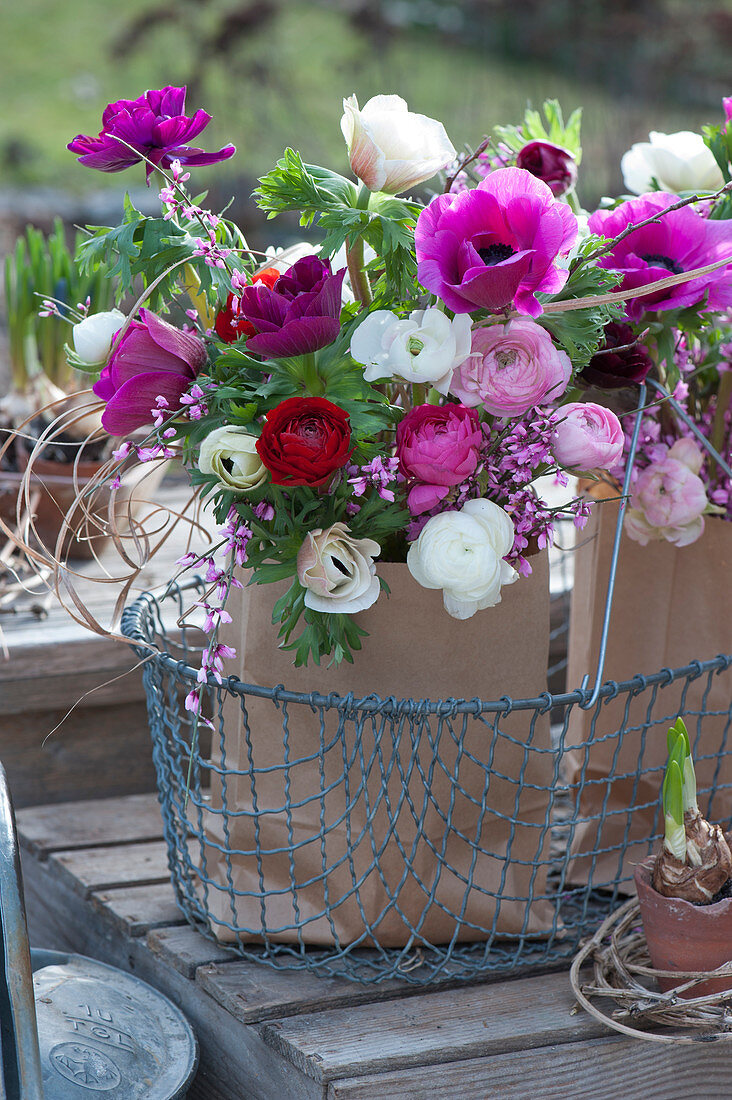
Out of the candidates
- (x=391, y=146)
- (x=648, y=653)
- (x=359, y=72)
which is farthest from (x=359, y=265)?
(x=359, y=72)

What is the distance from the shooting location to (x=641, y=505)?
2.65 feet

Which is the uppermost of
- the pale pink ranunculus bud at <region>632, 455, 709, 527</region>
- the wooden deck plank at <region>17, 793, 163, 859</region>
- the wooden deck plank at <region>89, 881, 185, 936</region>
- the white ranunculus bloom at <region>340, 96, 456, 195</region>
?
the white ranunculus bloom at <region>340, 96, 456, 195</region>

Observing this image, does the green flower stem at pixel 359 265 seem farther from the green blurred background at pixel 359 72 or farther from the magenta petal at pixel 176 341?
the green blurred background at pixel 359 72

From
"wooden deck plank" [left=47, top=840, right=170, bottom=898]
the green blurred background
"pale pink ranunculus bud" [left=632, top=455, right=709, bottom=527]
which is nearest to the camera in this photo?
"pale pink ranunculus bud" [left=632, top=455, right=709, bottom=527]

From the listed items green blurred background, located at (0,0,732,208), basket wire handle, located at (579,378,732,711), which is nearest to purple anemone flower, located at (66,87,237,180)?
basket wire handle, located at (579,378,732,711)

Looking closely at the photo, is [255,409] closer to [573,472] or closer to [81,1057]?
[573,472]

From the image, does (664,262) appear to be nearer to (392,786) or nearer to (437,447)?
(437,447)

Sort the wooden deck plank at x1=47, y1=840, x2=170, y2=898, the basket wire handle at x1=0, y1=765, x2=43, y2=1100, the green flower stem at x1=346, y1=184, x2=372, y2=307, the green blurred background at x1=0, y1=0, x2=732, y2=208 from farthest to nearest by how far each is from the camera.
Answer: the green blurred background at x1=0, y1=0, x2=732, y2=208 < the wooden deck plank at x1=47, y1=840, x2=170, y2=898 < the green flower stem at x1=346, y1=184, x2=372, y2=307 < the basket wire handle at x1=0, y1=765, x2=43, y2=1100

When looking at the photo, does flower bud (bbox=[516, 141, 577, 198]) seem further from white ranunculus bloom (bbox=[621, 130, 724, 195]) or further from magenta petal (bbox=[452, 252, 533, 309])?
magenta petal (bbox=[452, 252, 533, 309])

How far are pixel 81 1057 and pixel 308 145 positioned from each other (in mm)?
4224

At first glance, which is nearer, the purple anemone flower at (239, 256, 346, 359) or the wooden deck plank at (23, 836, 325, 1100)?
the purple anemone flower at (239, 256, 346, 359)

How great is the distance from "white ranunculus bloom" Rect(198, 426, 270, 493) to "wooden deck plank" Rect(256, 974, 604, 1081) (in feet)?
1.17

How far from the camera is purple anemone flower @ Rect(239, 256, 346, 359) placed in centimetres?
60

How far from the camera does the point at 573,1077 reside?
698 millimetres
